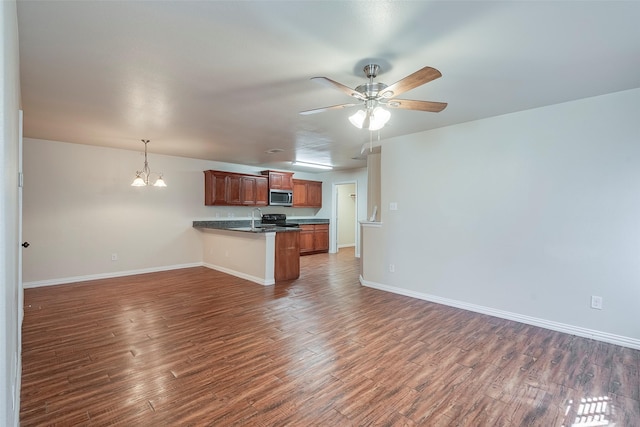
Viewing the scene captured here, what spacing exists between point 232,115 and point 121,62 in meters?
1.35

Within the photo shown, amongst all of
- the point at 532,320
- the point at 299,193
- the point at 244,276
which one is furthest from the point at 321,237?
the point at 532,320

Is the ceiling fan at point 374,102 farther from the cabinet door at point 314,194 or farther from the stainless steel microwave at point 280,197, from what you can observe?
the cabinet door at point 314,194

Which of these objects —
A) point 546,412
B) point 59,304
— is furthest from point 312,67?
point 59,304

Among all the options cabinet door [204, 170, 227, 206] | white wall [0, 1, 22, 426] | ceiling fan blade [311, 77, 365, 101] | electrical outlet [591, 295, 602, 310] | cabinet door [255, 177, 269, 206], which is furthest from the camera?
cabinet door [255, 177, 269, 206]

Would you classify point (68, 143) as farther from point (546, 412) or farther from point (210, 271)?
point (546, 412)

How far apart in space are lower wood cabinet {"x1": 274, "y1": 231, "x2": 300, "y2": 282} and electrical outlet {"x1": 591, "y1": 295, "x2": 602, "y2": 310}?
3.97 m

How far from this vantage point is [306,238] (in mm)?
8406

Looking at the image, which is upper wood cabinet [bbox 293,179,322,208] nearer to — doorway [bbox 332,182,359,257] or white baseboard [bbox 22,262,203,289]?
doorway [bbox 332,182,359,257]

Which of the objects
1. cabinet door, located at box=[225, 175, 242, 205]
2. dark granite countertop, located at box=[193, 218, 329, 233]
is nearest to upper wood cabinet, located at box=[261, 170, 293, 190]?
cabinet door, located at box=[225, 175, 242, 205]

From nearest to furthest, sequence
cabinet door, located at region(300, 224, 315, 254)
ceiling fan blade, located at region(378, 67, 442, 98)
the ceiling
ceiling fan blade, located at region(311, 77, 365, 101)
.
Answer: the ceiling
ceiling fan blade, located at region(378, 67, 442, 98)
ceiling fan blade, located at region(311, 77, 365, 101)
cabinet door, located at region(300, 224, 315, 254)

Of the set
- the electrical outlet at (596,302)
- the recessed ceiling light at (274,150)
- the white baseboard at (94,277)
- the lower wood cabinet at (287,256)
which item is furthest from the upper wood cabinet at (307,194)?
the electrical outlet at (596,302)

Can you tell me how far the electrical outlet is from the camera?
3.04 meters

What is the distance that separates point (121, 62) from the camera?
2342 mm

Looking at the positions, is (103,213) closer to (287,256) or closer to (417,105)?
(287,256)
